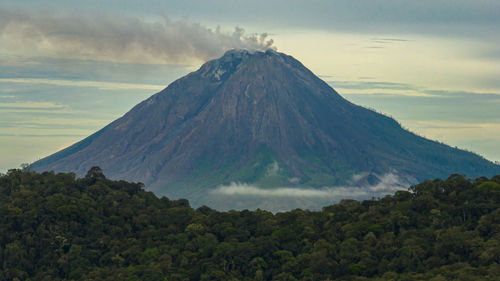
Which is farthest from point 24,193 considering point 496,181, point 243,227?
point 496,181

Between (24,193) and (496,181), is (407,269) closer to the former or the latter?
(496,181)

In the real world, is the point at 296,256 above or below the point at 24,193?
below

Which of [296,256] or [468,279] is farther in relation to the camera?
[296,256]

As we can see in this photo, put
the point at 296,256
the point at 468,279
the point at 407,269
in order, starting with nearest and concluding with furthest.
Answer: the point at 468,279
the point at 407,269
the point at 296,256

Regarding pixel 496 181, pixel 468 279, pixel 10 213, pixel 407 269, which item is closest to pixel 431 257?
pixel 407 269

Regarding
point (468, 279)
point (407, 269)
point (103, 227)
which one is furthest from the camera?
point (103, 227)

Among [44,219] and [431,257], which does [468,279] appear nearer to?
[431,257]

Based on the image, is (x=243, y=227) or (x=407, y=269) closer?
(x=407, y=269)
